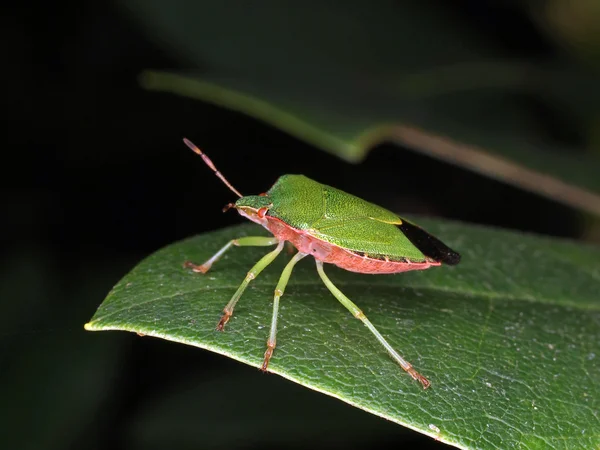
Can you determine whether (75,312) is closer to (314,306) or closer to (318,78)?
(314,306)

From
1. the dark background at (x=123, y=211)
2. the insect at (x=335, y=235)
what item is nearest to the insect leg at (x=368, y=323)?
the insect at (x=335, y=235)

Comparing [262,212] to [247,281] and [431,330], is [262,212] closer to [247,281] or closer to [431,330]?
[247,281]

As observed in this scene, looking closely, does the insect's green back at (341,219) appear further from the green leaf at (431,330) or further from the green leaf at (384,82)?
the green leaf at (384,82)

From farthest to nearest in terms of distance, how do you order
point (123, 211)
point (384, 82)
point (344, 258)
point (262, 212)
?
point (384, 82) < point (123, 211) < point (262, 212) < point (344, 258)

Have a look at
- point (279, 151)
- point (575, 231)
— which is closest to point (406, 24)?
point (279, 151)

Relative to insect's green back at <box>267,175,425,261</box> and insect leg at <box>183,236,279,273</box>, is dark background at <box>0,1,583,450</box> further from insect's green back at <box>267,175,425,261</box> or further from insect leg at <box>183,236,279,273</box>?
insect's green back at <box>267,175,425,261</box>

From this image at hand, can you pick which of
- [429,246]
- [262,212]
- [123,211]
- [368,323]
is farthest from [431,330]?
[123,211]

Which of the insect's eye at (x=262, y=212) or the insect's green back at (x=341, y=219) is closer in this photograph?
the insect's green back at (x=341, y=219)
